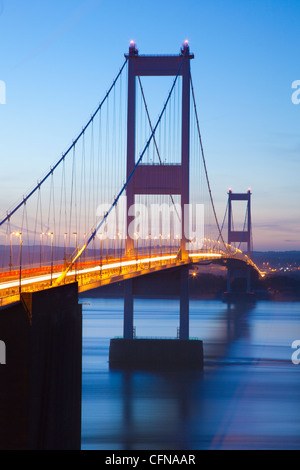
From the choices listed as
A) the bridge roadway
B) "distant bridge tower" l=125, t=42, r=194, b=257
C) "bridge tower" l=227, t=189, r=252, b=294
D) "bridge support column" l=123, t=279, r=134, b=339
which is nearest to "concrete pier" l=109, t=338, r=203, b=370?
"bridge support column" l=123, t=279, r=134, b=339

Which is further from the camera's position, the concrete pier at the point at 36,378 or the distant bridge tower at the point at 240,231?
the distant bridge tower at the point at 240,231

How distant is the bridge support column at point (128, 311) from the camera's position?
96.1 ft

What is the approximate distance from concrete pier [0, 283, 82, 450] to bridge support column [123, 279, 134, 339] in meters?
15.9

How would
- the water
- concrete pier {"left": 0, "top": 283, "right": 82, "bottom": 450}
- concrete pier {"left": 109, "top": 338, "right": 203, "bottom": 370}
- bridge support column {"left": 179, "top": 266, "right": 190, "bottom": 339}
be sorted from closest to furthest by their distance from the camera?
concrete pier {"left": 0, "top": 283, "right": 82, "bottom": 450}
the water
concrete pier {"left": 109, "top": 338, "right": 203, "bottom": 370}
bridge support column {"left": 179, "top": 266, "right": 190, "bottom": 339}

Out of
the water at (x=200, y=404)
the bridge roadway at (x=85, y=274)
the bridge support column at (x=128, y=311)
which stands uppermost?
the bridge roadway at (x=85, y=274)

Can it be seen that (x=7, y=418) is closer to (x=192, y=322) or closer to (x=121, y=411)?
(x=121, y=411)

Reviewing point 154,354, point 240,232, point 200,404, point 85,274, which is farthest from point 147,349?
point 240,232

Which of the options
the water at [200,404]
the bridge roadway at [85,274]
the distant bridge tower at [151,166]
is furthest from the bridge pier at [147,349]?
the distant bridge tower at [151,166]

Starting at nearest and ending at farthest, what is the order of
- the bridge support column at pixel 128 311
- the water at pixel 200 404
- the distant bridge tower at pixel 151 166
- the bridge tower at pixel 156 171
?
the water at pixel 200 404 → the bridge support column at pixel 128 311 → the bridge tower at pixel 156 171 → the distant bridge tower at pixel 151 166

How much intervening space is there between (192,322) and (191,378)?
33.2 meters

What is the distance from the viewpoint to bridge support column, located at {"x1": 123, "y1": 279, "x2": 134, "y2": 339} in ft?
96.1

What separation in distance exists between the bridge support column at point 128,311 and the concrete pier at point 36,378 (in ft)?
52.0

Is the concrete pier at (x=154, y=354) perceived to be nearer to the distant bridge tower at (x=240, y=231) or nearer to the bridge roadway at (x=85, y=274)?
the bridge roadway at (x=85, y=274)

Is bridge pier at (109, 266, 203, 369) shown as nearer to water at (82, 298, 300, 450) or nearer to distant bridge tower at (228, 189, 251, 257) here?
water at (82, 298, 300, 450)
